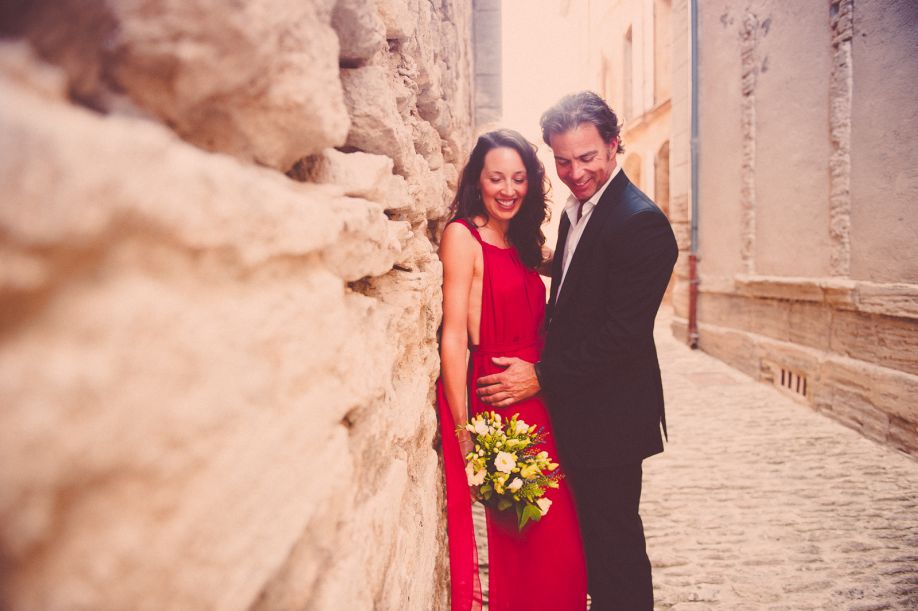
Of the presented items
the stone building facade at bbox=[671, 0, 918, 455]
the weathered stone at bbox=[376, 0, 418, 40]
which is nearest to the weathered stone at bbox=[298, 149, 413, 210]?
the weathered stone at bbox=[376, 0, 418, 40]

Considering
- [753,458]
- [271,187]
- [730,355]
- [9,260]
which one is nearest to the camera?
[9,260]

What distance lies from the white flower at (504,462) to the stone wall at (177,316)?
1.08 meters

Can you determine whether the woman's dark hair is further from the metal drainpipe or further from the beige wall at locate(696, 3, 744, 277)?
the metal drainpipe

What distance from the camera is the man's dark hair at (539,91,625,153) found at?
7.59 feet

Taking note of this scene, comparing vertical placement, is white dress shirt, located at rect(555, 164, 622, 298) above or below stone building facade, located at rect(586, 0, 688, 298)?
below

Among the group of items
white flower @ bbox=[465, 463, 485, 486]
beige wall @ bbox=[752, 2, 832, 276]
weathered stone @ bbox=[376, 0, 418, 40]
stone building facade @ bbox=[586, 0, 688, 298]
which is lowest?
white flower @ bbox=[465, 463, 485, 486]

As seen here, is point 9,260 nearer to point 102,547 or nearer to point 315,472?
point 102,547

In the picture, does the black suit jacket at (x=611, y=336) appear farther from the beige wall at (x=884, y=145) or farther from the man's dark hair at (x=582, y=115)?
the beige wall at (x=884, y=145)

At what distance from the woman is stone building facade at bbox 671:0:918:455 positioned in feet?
11.6

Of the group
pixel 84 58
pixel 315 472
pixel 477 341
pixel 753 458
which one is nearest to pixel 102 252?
pixel 84 58

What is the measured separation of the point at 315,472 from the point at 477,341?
66.6 inches

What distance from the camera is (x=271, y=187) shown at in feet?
2.05

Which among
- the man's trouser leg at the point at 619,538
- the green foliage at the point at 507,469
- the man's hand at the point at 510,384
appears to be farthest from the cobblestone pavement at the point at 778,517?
the man's hand at the point at 510,384

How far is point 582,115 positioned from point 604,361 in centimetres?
112
